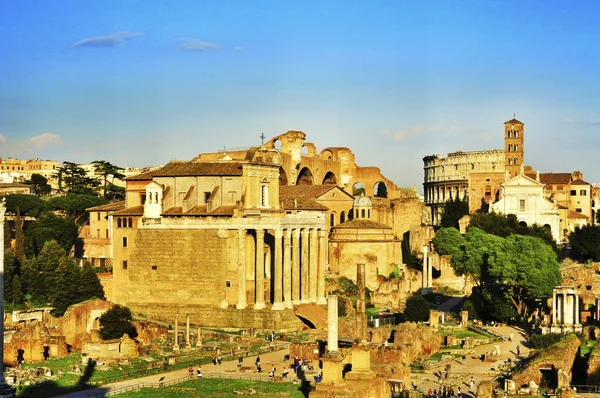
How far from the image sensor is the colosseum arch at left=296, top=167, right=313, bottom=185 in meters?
102

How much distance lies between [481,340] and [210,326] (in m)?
16.2

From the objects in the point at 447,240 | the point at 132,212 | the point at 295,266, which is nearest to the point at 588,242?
the point at 447,240

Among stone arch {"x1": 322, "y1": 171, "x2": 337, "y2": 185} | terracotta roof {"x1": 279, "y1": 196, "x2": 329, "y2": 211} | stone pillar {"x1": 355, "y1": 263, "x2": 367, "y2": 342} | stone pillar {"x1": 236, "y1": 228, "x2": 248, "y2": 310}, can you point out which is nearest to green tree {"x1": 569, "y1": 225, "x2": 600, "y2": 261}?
terracotta roof {"x1": 279, "y1": 196, "x2": 329, "y2": 211}

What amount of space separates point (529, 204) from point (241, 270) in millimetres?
44761

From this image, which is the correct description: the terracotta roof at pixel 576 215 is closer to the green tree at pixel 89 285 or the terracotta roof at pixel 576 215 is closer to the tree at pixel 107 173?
the tree at pixel 107 173

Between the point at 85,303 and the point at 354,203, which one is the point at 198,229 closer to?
the point at 85,303

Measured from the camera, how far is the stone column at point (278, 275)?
70812 millimetres

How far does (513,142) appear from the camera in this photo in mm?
134500

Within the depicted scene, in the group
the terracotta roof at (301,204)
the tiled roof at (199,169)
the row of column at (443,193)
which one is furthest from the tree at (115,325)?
the row of column at (443,193)

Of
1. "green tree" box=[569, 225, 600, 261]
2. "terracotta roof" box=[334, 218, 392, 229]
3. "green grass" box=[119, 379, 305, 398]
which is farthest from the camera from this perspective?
"green tree" box=[569, 225, 600, 261]

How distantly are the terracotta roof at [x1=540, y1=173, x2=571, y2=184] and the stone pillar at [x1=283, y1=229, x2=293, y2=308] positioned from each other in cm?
6316

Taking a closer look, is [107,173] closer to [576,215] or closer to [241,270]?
[241,270]

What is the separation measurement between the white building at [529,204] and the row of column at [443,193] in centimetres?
2613

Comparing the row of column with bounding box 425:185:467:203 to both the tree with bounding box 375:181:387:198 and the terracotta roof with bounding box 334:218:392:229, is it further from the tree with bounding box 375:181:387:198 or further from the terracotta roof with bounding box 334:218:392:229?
the terracotta roof with bounding box 334:218:392:229
